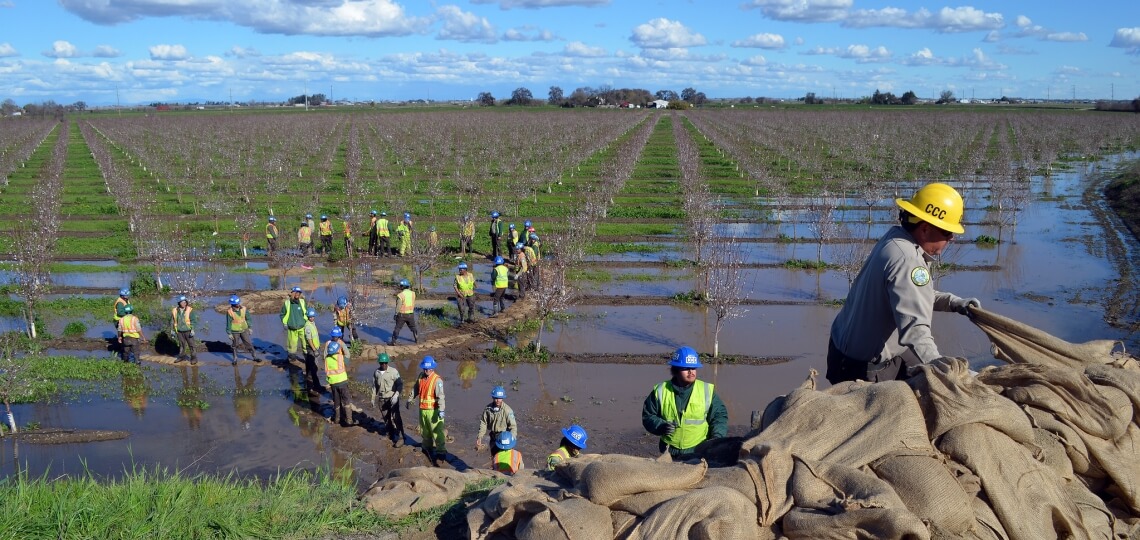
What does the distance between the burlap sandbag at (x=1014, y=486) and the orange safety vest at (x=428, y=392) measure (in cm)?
737

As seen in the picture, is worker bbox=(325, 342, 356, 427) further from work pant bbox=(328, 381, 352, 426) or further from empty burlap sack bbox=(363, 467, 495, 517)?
empty burlap sack bbox=(363, 467, 495, 517)

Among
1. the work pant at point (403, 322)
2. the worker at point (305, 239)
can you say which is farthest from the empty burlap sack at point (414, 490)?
the worker at point (305, 239)

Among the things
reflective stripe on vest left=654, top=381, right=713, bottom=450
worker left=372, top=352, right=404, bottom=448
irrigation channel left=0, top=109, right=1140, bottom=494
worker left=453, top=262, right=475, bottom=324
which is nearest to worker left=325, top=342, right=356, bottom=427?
irrigation channel left=0, top=109, right=1140, bottom=494

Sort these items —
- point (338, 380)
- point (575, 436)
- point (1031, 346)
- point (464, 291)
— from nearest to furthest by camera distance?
1. point (1031, 346)
2. point (575, 436)
3. point (338, 380)
4. point (464, 291)

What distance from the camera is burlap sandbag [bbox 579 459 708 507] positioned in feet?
14.8

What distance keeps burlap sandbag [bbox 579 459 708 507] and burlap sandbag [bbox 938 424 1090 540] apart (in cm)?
140

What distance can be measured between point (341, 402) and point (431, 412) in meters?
2.24

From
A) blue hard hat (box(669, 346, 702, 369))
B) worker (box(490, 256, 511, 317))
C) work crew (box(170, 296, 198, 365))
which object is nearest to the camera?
blue hard hat (box(669, 346, 702, 369))

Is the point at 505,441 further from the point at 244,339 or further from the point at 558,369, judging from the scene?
the point at 244,339

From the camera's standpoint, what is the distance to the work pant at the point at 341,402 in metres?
12.4

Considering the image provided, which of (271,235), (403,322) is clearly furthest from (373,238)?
(403,322)

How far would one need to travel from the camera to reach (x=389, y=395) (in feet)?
38.2

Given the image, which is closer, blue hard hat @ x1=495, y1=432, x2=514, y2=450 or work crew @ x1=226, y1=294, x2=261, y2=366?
blue hard hat @ x1=495, y1=432, x2=514, y2=450

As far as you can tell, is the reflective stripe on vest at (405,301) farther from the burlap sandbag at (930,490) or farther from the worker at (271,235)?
the burlap sandbag at (930,490)
